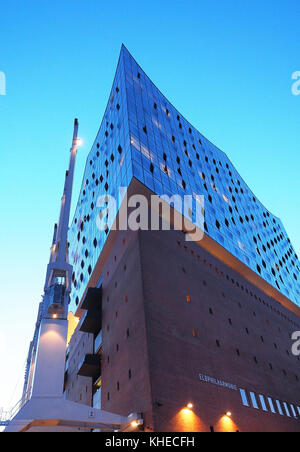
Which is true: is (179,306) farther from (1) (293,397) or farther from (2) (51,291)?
(1) (293,397)

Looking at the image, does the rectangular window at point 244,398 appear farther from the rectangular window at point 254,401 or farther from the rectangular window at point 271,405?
the rectangular window at point 271,405

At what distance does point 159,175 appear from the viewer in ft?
87.6

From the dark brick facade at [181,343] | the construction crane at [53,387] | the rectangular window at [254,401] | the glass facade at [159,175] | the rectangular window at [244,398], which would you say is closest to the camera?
the construction crane at [53,387]

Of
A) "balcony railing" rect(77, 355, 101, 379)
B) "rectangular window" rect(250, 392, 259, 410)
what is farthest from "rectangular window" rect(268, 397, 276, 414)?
"balcony railing" rect(77, 355, 101, 379)

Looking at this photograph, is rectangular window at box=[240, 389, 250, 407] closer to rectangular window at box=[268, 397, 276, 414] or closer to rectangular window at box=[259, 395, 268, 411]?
rectangular window at box=[259, 395, 268, 411]

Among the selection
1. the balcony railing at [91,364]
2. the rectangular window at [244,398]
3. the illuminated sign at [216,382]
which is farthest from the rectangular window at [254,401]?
the balcony railing at [91,364]

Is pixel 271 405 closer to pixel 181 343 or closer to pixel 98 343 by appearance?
pixel 181 343

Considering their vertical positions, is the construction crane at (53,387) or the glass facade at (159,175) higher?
the glass facade at (159,175)

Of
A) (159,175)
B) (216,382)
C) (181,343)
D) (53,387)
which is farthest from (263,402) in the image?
(159,175)

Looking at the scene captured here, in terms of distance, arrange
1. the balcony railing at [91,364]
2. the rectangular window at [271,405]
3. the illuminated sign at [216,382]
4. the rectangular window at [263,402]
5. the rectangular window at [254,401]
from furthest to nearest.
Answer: the balcony railing at [91,364] < the rectangular window at [271,405] < the rectangular window at [263,402] < the rectangular window at [254,401] < the illuminated sign at [216,382]

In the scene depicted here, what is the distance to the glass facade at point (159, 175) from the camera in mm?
27219

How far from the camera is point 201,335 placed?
21.1m

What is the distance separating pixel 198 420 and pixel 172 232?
12.3m

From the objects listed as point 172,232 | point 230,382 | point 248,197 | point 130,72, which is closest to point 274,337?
point 230,382
